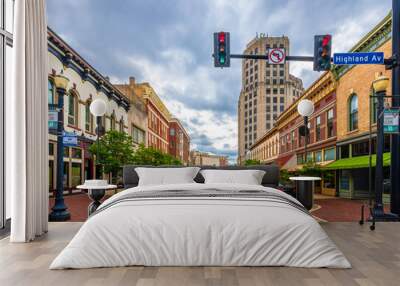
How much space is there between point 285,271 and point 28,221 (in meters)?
3.35

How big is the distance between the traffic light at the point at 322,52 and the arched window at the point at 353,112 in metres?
6.32

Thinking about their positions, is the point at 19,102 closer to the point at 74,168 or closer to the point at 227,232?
the point at 227,232

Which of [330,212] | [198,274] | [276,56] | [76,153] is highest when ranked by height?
[276,56]

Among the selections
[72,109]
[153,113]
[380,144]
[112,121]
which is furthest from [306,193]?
[153,113]

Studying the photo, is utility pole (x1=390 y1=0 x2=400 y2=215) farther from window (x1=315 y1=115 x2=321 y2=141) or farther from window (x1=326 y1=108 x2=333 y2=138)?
window (x1=315 y1=115 x2=321 y2=141)

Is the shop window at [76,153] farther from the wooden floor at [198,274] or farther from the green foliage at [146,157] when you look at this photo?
the wooden floor at [198,274]

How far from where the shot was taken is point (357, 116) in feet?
34.8

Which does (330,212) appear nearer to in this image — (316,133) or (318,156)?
(318,156)

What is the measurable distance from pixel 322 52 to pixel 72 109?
9886mm

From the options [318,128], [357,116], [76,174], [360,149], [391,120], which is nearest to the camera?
[391,120]

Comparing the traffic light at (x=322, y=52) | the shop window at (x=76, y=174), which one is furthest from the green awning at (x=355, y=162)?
the shop window at (x=76, y=174)

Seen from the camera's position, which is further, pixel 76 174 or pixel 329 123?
pixel 329 123

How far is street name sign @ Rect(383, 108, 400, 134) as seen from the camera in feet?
16.4

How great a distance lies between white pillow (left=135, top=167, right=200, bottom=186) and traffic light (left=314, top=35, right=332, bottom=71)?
3.34m
